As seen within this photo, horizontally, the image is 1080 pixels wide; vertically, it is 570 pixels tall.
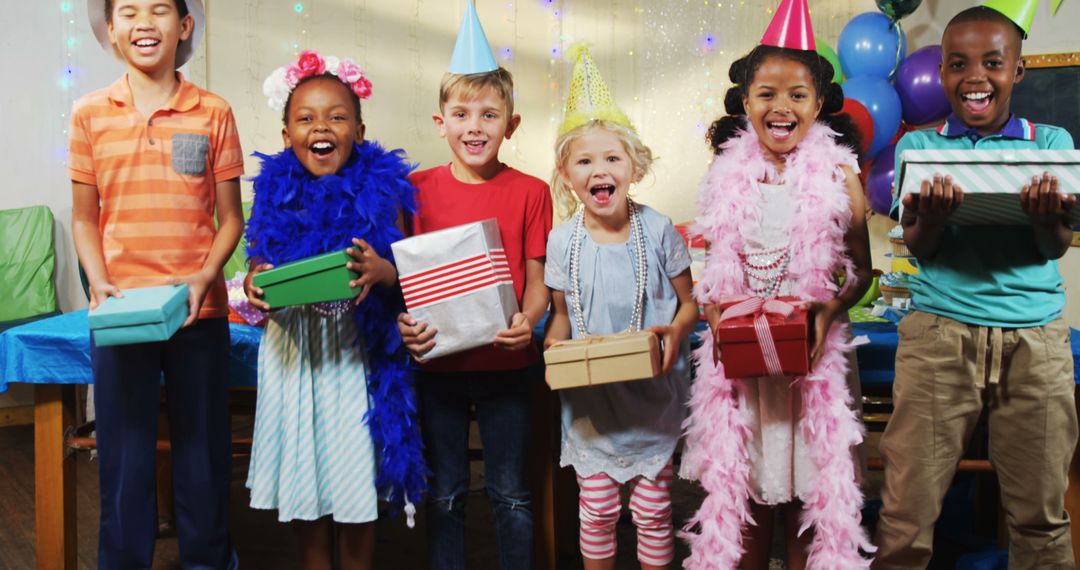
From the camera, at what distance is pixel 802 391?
5.57ft

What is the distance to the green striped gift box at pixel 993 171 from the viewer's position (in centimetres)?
156

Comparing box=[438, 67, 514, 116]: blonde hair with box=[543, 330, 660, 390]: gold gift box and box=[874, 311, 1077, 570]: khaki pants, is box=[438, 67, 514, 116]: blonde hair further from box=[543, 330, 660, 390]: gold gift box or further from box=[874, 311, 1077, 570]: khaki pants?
box=[874, 311, 1077, 570]: khaki pants

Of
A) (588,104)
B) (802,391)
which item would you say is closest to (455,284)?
(588,104)

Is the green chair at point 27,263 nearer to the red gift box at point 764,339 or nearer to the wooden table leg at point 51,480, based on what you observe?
the wooden table leg at point 51,480

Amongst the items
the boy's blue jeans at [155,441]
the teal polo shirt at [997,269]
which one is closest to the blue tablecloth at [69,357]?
the boy's blue jeans at [155,441]

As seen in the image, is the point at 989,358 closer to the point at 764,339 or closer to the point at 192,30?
the point at 764,339

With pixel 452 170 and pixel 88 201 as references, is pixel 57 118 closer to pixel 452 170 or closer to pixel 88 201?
pixel 88 201

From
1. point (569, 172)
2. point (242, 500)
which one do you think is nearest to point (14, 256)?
point (242, 500)

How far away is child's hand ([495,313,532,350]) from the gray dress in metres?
0.12

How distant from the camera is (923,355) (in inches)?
70.6

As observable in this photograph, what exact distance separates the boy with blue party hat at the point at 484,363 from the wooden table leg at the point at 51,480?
3.40 ft

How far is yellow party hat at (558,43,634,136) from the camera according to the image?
190cm

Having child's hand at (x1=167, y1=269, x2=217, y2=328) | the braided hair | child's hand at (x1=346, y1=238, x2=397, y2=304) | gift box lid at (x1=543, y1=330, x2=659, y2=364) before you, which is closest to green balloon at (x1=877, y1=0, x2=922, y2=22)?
the braided hair

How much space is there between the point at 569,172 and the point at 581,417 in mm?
536
